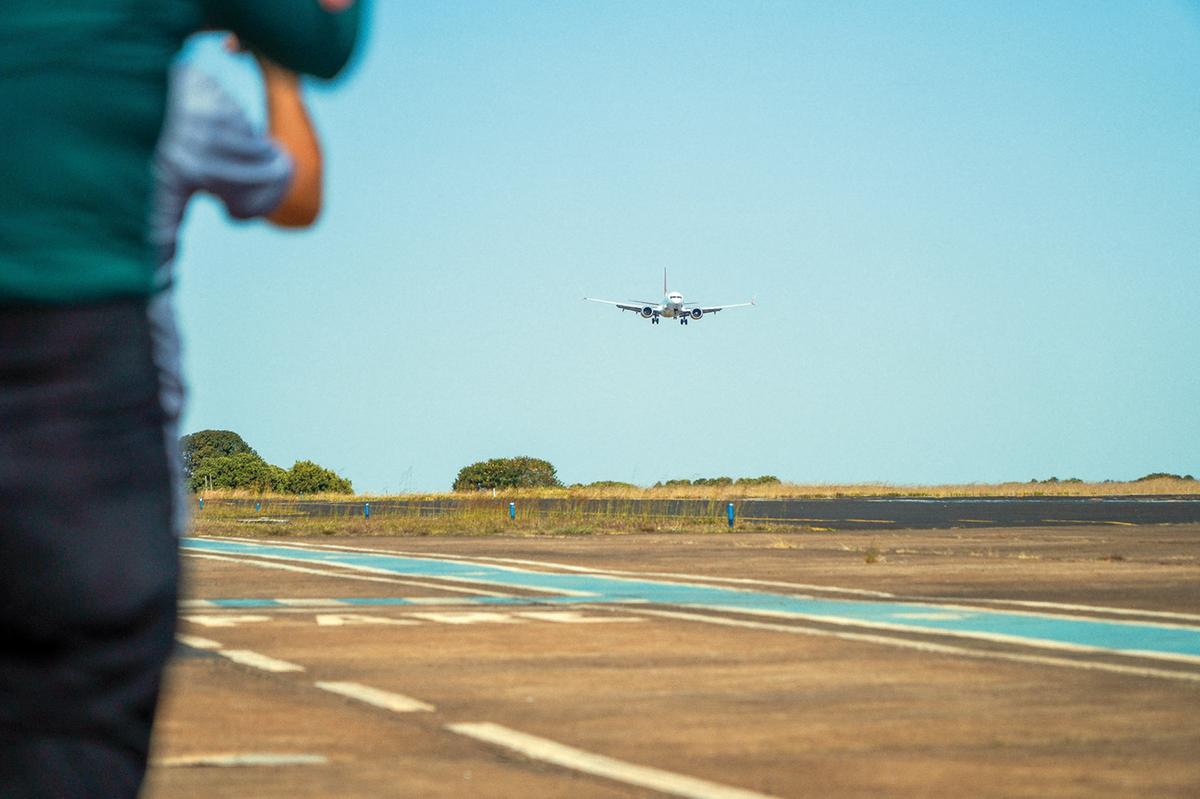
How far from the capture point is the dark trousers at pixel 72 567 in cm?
135

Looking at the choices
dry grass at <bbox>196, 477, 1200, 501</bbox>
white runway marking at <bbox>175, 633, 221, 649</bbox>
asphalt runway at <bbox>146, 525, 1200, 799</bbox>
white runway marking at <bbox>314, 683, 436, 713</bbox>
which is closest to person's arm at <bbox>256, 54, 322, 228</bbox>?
asphalt runway at <bbox>146, 525, 1200, 799</bbox>

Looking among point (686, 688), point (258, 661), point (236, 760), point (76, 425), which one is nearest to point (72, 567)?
point (76, 425)

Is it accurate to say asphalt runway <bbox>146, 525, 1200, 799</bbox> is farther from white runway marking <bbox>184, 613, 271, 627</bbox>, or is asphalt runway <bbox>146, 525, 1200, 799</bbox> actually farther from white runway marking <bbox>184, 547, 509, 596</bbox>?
white runway marking <bbox>184, 547, 509, 596</bbox>

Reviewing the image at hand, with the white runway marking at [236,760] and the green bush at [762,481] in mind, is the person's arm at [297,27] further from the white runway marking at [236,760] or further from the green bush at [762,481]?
the green bush at [762,481]

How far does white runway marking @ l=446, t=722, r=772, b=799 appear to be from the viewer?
557 centimetres

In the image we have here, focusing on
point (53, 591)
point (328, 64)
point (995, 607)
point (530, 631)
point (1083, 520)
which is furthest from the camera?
point (1083, 520)

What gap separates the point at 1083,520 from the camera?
40094 mm

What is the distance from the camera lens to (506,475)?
332 ft

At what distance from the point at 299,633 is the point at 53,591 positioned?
34.2 feet

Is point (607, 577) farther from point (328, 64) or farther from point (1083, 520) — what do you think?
point (1083, 520)

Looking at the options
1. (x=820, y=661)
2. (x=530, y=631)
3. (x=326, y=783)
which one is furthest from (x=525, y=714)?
(x=530, y=631)

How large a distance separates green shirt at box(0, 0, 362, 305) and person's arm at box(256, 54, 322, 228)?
234mm

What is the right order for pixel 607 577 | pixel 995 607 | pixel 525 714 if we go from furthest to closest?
1. pixel 607 577
2. pixel 995 607
3. pixel 525 714

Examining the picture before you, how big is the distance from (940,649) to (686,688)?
247cm
